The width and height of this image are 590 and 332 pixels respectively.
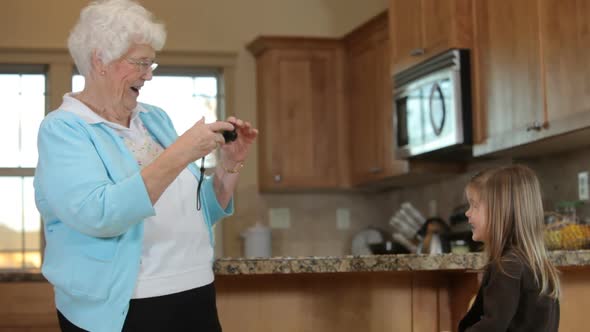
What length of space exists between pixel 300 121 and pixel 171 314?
3777mm

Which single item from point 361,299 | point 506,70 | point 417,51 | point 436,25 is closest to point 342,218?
point 417,51

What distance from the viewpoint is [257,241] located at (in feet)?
18.3

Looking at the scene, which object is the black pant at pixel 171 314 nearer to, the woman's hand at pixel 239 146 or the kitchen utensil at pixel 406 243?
the woman's hand at pixel 239 146

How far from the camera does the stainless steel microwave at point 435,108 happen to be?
12.7ft

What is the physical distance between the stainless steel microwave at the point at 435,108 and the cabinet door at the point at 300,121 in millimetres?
1013

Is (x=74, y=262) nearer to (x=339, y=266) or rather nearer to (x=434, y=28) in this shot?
(x=339, y=266)

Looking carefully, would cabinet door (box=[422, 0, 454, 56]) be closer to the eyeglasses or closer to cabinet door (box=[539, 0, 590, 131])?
cabinet door (box=[539, 0, 590, 131])

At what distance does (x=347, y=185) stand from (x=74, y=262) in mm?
3871

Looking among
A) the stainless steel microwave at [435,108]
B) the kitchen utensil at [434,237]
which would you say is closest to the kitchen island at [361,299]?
the stainless steel microwave at [435,108]

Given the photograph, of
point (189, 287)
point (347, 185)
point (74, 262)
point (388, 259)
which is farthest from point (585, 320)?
point (347, 185)

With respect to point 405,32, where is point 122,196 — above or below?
below

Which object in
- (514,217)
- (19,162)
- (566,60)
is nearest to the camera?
(514,217)

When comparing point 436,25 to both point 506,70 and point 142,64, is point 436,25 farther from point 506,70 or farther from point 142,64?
point 142,64

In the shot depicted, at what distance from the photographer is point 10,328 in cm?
292
